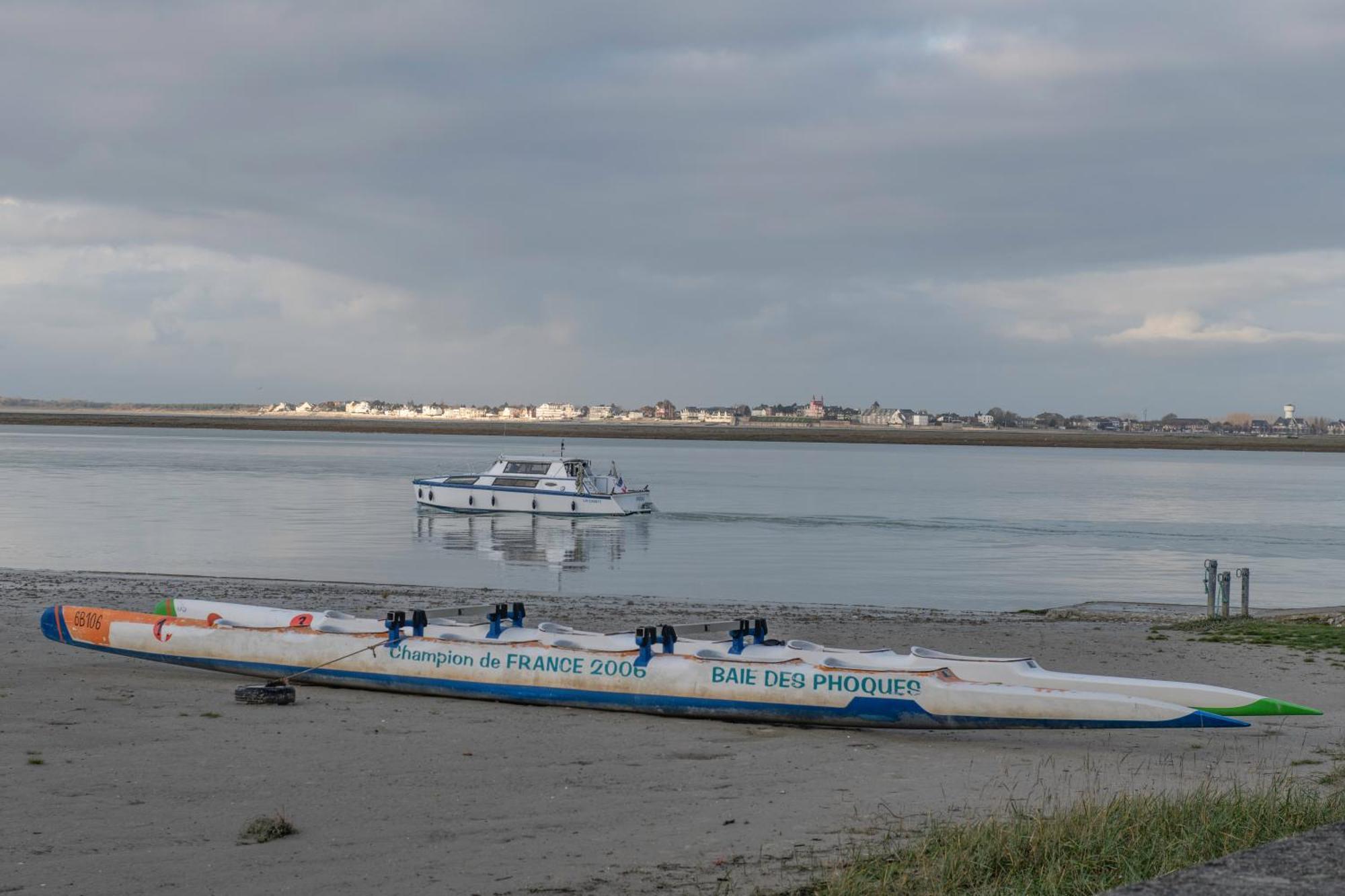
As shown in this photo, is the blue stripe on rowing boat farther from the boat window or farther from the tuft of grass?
the boat window

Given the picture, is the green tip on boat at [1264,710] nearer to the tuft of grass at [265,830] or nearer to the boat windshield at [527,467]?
Result: the tuft of grass at [265,830]

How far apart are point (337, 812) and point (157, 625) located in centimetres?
710

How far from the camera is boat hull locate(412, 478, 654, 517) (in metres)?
52.9

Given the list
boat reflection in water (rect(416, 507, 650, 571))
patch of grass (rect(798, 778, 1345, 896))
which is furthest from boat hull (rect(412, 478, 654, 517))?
patch of grass (rect(798, 778, 1345, 896))

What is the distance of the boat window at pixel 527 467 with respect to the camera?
55.5 meters

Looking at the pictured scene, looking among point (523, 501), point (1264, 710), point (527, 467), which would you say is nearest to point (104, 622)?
point (1264, 710)

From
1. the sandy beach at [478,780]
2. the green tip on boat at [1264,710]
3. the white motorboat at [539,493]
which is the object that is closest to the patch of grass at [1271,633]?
the sandy beach at [478,780]

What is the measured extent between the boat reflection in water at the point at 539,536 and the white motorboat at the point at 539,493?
1.46 ft

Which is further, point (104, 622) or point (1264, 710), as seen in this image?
point (104, 622)

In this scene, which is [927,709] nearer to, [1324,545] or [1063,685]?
[1063,685]

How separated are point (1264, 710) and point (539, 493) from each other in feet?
144

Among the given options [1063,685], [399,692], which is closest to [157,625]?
[399,692]

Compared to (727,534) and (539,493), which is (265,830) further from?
(539,493)

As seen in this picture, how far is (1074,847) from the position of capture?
758 centimetres
